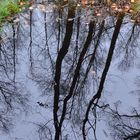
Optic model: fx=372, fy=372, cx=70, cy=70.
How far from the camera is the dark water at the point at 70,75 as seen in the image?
5.24 m

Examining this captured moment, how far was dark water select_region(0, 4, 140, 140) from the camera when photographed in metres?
5.24

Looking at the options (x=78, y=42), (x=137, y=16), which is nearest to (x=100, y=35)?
(x=78, y=42)

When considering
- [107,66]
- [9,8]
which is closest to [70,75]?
[107,66]

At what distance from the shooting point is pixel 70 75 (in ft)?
20.9

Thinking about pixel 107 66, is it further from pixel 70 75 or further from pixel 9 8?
pixel 9 8

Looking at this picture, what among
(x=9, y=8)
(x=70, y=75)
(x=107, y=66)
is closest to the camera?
(x=70, y=75)

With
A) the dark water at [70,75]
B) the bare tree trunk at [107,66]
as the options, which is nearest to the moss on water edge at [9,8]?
the dark water at [70,75]

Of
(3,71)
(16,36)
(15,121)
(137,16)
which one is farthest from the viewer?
(137,16)

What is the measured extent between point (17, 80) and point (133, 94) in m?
1.87

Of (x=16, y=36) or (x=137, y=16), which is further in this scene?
(x=137, y=16)

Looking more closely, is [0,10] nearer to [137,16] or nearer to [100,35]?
[100,35]

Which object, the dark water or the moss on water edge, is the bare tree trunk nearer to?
the dark water

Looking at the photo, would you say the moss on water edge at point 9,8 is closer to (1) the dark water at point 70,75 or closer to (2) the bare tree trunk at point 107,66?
(1) the dark water at point 70,75

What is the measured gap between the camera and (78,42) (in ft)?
24.3
